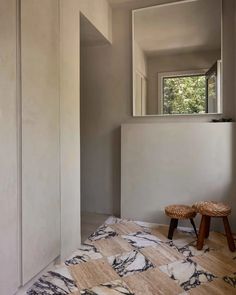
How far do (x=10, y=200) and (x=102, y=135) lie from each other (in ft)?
6.19

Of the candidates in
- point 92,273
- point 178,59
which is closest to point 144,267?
point 92,273

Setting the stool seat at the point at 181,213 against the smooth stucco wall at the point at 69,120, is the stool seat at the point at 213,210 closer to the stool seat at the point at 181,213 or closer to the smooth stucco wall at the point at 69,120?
the stool seat at the point at 181,213

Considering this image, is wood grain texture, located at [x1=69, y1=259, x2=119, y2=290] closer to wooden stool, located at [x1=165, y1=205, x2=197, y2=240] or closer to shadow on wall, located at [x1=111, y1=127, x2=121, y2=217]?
wooden stool, located at [x1=165, y1=205, x2=197, y2=240]

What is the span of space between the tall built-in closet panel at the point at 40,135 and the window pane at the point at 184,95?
56.2 inches

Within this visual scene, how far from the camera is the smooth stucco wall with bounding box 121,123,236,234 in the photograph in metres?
2.62

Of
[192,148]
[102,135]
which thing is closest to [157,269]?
[192,148]

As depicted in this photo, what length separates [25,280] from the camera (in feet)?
5.18

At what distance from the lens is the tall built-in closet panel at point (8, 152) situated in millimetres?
1369

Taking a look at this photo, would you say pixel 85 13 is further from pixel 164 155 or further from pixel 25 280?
pixel 25 280

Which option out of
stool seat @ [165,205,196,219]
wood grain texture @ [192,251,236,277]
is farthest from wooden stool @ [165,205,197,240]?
wood grain texture @ [192,251,236,277]

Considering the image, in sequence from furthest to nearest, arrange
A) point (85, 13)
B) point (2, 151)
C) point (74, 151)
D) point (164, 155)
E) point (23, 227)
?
point (164, 155) < point (85, 13) < point (74, 151) < point (23, 227) < point (2, 151)

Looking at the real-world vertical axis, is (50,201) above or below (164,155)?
below

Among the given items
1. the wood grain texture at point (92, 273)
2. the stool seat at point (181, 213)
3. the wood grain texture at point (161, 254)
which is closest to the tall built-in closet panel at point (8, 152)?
the wood grain texture at point (92, 273)

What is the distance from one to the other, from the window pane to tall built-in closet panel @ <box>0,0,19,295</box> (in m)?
1.86
